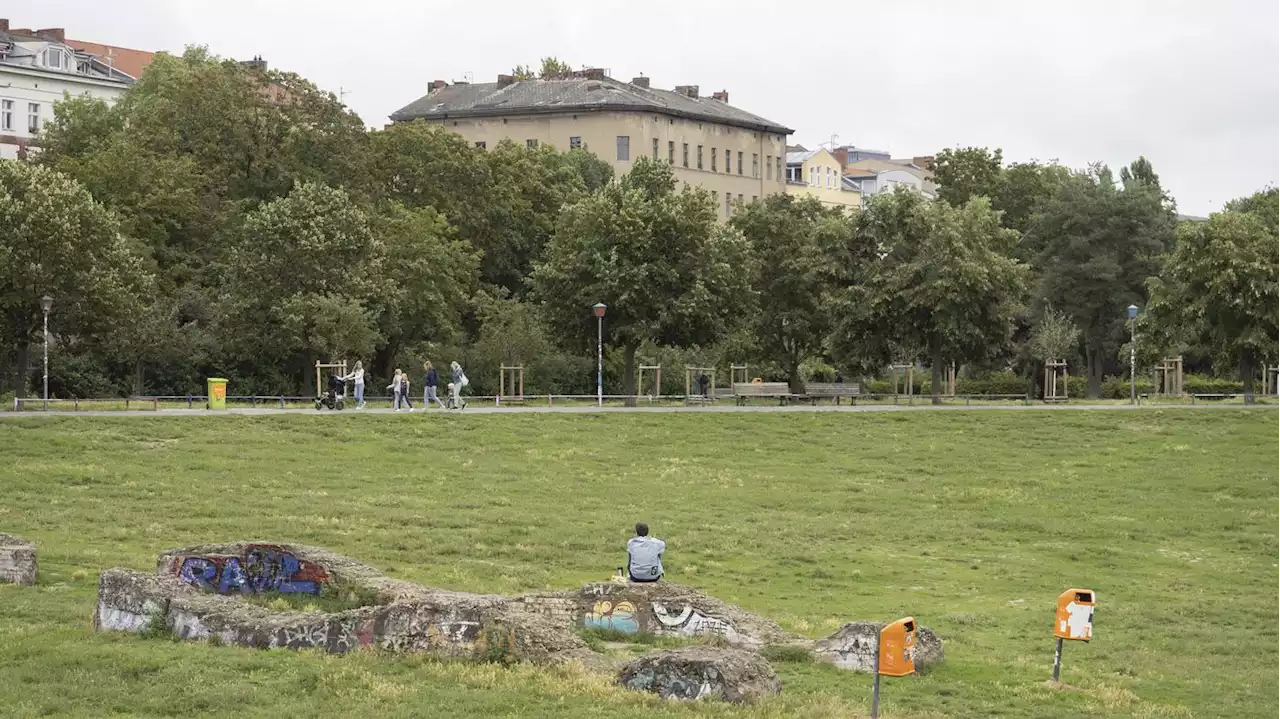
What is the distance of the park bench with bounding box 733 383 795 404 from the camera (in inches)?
2729

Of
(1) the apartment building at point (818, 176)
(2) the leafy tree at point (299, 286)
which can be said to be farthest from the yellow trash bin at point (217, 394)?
(1) the apartment building at point (818, 176)

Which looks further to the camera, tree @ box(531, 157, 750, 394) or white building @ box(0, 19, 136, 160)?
white building @ box(0, 19, 136, 160)

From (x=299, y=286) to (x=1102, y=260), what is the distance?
4568 cm

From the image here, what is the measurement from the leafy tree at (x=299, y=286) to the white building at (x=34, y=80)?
5851 centimetres

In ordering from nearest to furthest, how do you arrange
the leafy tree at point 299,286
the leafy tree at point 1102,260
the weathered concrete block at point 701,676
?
the weathered concrete block at point 701,676 < the leafy tree at point 299,286 < the leafy tree at point 1102,260

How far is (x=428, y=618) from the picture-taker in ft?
71.6

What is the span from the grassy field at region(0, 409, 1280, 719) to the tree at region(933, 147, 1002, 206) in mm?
53352

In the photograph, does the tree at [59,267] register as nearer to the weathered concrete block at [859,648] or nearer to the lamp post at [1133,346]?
the lamp post at [1133,346]

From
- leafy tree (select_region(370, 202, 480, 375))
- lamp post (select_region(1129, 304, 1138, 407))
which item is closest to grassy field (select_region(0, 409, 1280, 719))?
lamp post (select_region(1129, 304, 1138, 407))

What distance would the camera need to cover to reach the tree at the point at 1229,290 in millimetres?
70250

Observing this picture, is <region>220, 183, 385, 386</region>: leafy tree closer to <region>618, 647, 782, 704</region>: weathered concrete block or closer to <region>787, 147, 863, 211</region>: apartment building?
<region>618, 647, 782, 704</region>: weathered concrete block

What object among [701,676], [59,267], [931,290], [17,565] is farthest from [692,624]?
[931,290]

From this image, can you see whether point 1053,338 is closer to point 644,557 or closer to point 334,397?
point 334,397

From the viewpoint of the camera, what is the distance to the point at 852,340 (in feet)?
246
